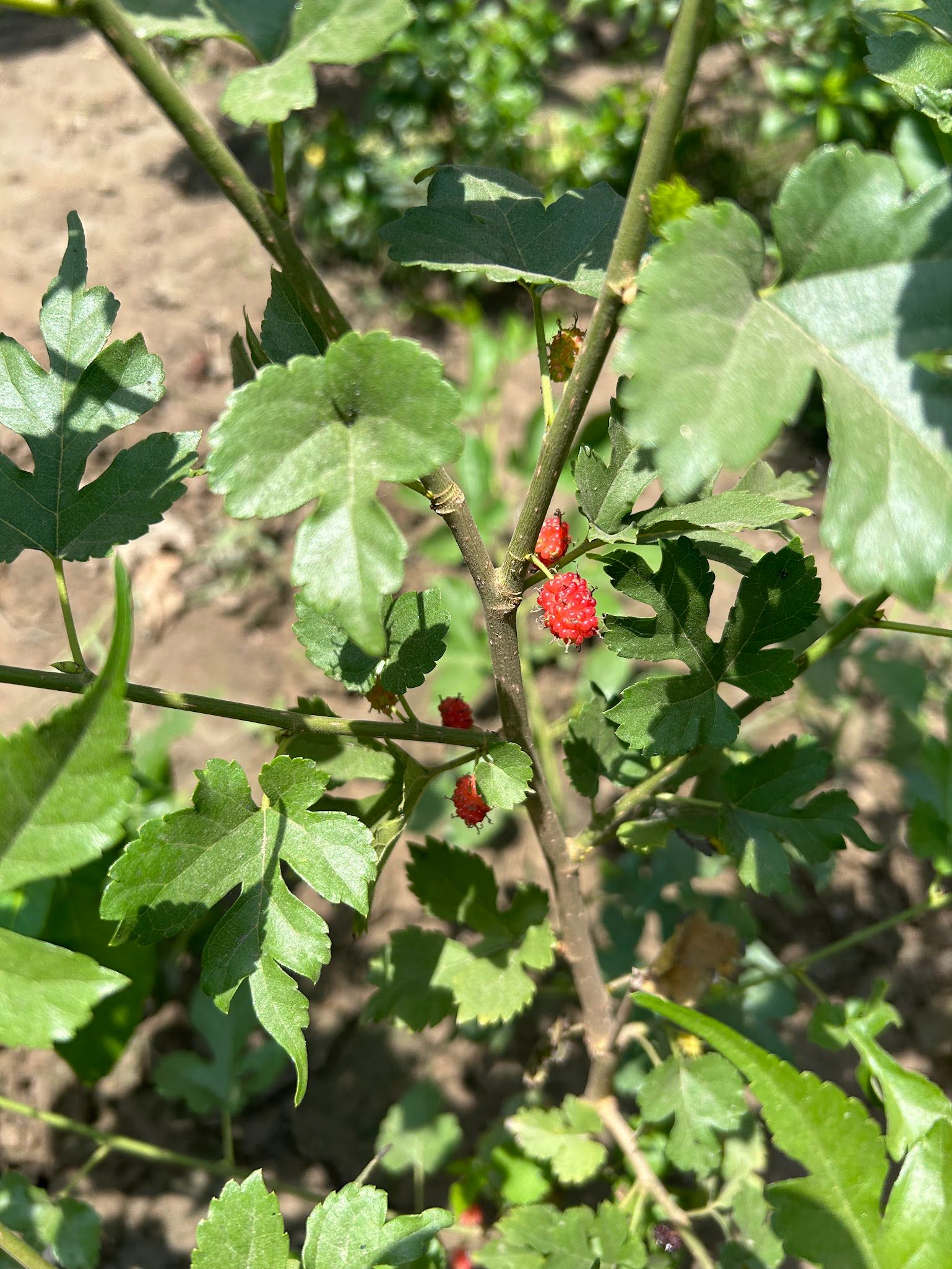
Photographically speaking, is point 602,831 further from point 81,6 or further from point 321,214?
point 321,214

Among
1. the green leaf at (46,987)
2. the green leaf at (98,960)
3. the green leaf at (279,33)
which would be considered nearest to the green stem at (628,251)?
the green leaf at (279,33)

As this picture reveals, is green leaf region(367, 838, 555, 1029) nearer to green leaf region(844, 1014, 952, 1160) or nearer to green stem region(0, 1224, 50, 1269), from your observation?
green leaf region(844, 1014, 952, 1160)

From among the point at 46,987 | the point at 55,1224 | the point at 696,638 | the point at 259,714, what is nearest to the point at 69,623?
the point at 259,714

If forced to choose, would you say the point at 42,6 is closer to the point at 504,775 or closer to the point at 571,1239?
the point at 504,775

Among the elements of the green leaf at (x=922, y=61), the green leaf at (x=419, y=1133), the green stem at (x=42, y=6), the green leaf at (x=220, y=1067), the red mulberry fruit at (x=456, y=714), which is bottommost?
the green leaf at (x=419, y=1133)

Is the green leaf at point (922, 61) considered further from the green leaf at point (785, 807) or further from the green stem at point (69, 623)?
the green stem at point (69, 623)

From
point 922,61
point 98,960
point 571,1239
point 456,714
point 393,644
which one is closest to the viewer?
point 922,61

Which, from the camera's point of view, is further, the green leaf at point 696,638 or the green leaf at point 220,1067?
the green leaf at point 220,1067
